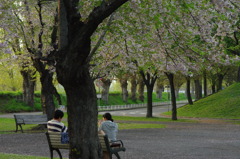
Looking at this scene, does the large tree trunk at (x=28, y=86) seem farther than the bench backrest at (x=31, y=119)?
Yes

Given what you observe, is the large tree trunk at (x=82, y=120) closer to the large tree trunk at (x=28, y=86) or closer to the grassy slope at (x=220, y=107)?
the grassy slope at (x=220, y=107)

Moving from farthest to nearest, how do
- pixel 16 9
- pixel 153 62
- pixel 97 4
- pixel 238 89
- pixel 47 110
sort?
pixel 238 89 < pixel 47 110 < pixel 16 9 < pixel 153 62 < pixel 97 4

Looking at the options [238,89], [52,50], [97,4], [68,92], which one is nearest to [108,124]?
[68,92]

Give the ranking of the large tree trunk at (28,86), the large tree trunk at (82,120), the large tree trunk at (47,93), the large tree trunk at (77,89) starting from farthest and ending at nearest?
the large tree trunk at (28,86) < the large tree trunk at (47,93) < the large tree trunk at (82,120) < the large tree trunk at (77,89)

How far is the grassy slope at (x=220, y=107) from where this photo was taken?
3798cm

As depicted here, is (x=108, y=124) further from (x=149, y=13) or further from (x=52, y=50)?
(x=52, y=50)

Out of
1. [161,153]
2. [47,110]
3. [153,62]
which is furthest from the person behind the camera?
[47,110]

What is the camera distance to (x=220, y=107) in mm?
40625

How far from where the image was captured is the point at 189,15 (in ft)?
33.9

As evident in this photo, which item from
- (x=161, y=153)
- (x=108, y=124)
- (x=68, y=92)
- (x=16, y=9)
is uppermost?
(x=16, y=9)

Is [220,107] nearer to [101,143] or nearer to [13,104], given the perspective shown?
[13,104]

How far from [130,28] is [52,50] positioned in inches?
469

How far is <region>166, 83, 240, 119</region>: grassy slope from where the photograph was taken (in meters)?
38.0

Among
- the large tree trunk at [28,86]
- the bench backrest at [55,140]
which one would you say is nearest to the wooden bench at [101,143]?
the bench backrest at [55,140]
